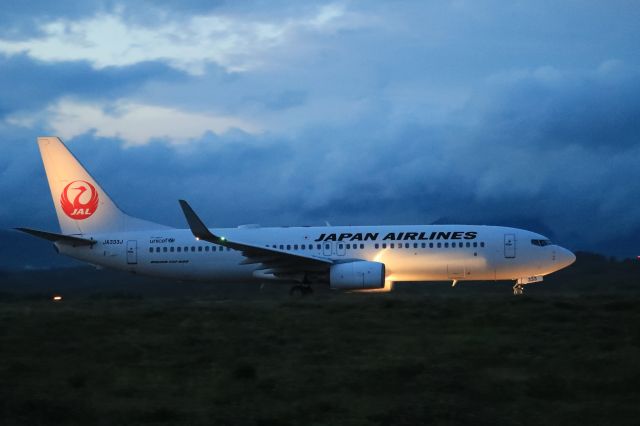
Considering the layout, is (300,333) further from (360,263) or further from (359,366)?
(360,263)

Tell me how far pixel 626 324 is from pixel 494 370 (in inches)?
225

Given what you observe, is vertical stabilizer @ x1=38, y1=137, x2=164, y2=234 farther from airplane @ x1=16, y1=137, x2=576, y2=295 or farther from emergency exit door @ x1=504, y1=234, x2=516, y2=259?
emergency exit door @ x1=504, y1=234, x2=516, y2=259

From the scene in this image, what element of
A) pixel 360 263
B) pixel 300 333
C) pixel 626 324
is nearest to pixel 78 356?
pixel 300 333

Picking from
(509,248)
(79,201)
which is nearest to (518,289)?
(509,248)

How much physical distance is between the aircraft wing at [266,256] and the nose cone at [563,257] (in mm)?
8823

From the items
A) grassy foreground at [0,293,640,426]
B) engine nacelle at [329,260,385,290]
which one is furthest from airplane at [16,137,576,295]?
grassy foreground at [0,293,640,426]

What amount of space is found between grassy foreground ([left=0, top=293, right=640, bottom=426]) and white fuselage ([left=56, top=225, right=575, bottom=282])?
391 inches

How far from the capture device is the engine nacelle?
29.9 meters

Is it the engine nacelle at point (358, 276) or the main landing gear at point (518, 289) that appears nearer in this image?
the engine nacelle at point (358, 276)

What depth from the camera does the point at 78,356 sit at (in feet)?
49.9

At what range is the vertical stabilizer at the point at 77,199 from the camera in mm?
34938

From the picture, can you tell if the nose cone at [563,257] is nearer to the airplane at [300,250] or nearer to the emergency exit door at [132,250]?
the airplane at [300,250]

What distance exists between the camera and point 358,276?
3002 cm

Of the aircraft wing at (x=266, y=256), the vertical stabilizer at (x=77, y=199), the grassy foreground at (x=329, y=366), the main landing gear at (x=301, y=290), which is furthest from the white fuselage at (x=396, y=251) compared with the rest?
the grassy foreground at (x=329, y=366)
